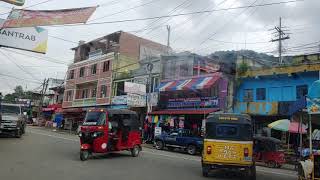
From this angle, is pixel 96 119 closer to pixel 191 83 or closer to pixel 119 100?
pixel 191 83

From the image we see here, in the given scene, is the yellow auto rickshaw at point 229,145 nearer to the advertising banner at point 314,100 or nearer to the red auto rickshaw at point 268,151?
the advertising banner at point 314,100

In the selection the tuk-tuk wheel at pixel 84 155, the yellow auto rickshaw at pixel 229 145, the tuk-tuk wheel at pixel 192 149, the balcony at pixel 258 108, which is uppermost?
the balcony at pixel 258 108

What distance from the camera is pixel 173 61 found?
133 feet

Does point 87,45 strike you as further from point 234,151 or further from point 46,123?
point 234,151

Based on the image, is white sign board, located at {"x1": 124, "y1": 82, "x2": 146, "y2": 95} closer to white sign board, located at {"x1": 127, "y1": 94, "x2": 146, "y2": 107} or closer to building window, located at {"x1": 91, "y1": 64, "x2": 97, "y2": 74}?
white sign board, located at {"x1": 127, "y1": 94, "x2": 146, "y2": 107}

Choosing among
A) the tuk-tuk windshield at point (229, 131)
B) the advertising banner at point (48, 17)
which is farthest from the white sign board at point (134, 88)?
the tuk-tuk windshield at point (229, 131)

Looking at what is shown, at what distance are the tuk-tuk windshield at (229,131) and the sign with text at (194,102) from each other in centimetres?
1729

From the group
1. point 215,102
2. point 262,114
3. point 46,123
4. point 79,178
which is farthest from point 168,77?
point 46,123

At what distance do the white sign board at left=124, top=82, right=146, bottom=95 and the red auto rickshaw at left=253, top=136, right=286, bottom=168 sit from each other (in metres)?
18.0

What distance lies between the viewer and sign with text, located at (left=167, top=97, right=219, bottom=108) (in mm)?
33031

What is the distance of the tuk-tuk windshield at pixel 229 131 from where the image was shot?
49.1 ft

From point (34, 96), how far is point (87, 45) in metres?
44.7

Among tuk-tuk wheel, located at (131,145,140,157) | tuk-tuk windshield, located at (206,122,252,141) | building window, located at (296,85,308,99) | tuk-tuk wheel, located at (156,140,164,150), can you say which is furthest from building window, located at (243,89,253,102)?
tuk-tuk windshield, located at (206,122,252,141)

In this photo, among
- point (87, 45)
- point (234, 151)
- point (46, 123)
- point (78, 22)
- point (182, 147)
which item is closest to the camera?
point (234, 151)
